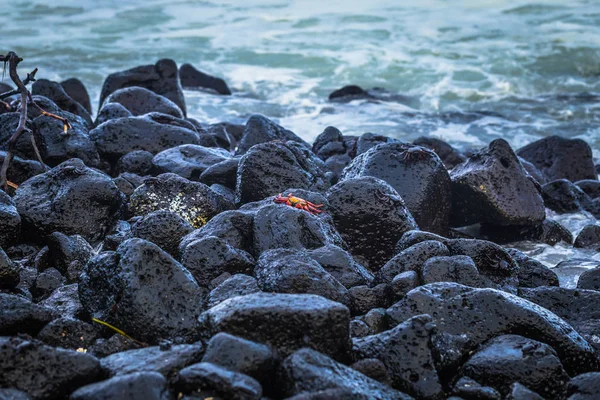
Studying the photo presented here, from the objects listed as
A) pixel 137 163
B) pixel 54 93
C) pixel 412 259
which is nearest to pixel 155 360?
pixel 412 259

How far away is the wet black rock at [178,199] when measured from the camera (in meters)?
5.65

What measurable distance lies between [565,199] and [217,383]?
6.32 meters

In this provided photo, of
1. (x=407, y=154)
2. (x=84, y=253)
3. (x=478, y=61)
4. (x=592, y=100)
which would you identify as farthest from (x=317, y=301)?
(x=478, y=61)

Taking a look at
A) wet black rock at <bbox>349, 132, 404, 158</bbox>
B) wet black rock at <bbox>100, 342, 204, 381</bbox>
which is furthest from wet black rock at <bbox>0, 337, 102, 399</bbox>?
wet black rock at <bbox>349, 132, 404, 158</bbox>

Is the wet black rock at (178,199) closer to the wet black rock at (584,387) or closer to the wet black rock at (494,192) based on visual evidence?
the wet black rock at (494,192)

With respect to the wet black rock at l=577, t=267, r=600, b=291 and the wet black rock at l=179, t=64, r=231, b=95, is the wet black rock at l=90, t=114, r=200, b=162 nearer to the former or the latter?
Answer: the wet black rock at l=577, t=267, r=600, b=291

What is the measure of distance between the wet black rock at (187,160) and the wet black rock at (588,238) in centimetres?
364

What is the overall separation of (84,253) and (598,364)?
342 centimetres

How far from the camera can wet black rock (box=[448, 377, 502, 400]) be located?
3271 mm

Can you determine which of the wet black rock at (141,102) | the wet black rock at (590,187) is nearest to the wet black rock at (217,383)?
the wet black rock at (141,102)

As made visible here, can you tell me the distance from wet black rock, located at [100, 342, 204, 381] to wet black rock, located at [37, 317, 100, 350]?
41 cm

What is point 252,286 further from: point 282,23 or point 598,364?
point 282,23

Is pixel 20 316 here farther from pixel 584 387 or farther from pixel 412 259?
pixel 584 387

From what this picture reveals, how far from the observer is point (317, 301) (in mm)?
3305
